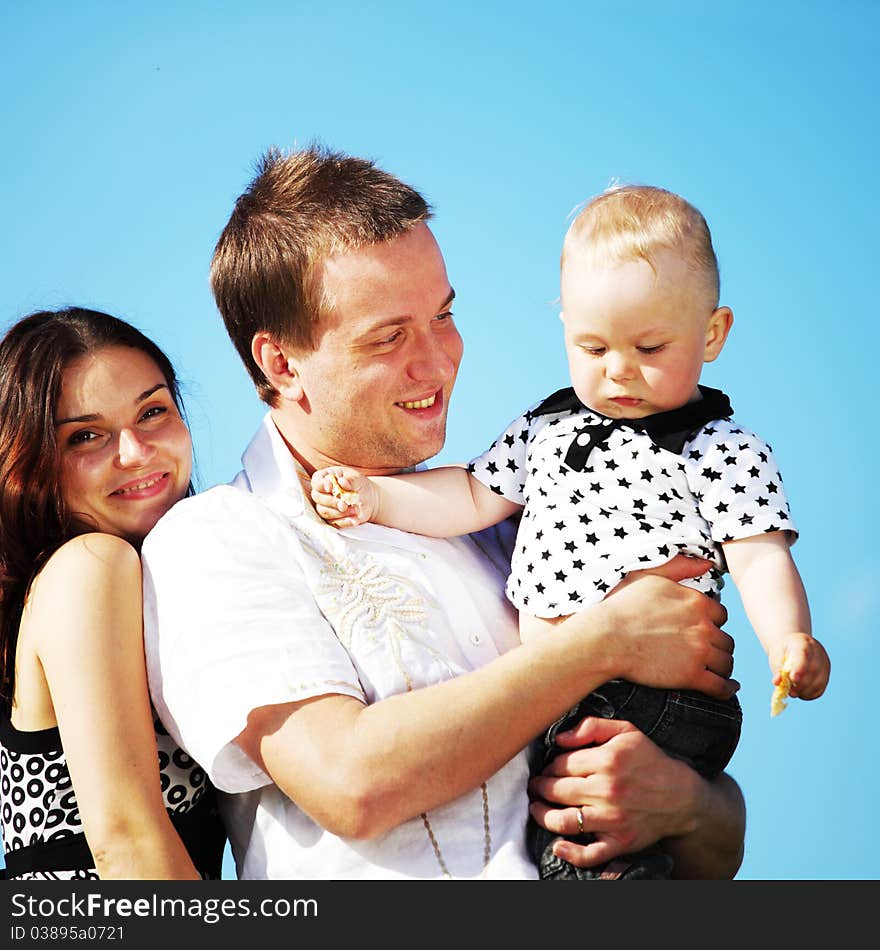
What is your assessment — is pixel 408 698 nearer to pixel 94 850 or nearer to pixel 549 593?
pixel 549 593

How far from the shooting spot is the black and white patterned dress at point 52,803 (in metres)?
2.50

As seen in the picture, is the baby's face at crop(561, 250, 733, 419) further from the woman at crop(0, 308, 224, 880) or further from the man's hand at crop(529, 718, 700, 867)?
the woman at crop(0, 308, 224, 880)

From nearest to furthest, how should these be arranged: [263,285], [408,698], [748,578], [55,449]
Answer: [408,698] → [748,578] → [55,449] → [263,285]

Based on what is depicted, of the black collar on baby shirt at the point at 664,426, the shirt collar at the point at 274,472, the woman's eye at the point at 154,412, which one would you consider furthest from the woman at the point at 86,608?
the black collar on baby shirt at the point at 664,426

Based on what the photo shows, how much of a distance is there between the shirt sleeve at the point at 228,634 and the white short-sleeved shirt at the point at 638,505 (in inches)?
18.4

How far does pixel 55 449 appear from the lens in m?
2.65

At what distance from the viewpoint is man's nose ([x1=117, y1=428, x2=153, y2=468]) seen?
2.67 metres

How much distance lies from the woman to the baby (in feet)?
1.51

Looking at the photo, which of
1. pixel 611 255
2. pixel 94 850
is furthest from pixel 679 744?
pixel 94 850

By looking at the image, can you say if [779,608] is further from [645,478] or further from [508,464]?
[508,464]

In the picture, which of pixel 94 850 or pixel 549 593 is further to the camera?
pixel 549 593

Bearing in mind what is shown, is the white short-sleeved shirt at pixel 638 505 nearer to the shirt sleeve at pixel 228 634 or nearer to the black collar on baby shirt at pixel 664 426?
the black collar on baby shirt at pixel 664 426

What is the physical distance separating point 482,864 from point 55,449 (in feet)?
4.15

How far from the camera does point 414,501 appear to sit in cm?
272
